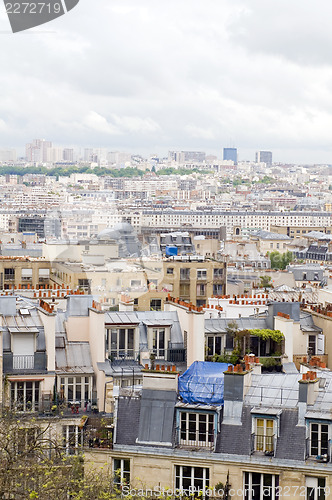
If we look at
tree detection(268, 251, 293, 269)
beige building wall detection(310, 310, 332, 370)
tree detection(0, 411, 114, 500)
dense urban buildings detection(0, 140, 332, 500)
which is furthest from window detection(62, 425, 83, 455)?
tree detection(268, 251, 293, 269)

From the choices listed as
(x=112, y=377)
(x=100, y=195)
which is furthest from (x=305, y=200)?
(x=112, y=377)

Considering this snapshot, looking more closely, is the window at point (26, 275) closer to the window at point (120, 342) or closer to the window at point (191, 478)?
the window at point (120, 342)

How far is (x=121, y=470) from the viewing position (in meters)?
12.8

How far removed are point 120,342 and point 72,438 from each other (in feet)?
10.1

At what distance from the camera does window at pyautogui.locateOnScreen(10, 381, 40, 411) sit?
48.8 feet

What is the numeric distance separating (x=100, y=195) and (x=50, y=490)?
165 m

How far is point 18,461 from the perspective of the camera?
1212 cm

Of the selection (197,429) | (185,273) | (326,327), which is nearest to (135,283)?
(185,273)

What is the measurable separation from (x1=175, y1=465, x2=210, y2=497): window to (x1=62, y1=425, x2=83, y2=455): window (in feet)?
3.93

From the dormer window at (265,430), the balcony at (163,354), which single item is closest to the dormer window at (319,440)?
the dormer window at (265,430)

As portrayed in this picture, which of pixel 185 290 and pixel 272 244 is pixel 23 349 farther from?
pixel 272 244

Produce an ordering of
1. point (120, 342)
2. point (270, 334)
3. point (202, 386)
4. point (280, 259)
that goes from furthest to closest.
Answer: point (280, 259)
point (270, 334)
point (120, 342)
point (202, 386)

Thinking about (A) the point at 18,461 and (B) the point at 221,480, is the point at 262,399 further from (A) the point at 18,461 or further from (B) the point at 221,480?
(A) the point at 18,461

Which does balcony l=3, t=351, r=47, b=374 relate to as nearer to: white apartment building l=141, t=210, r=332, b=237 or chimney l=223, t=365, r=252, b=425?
chimney l=223, t=365, r=252, b=425
